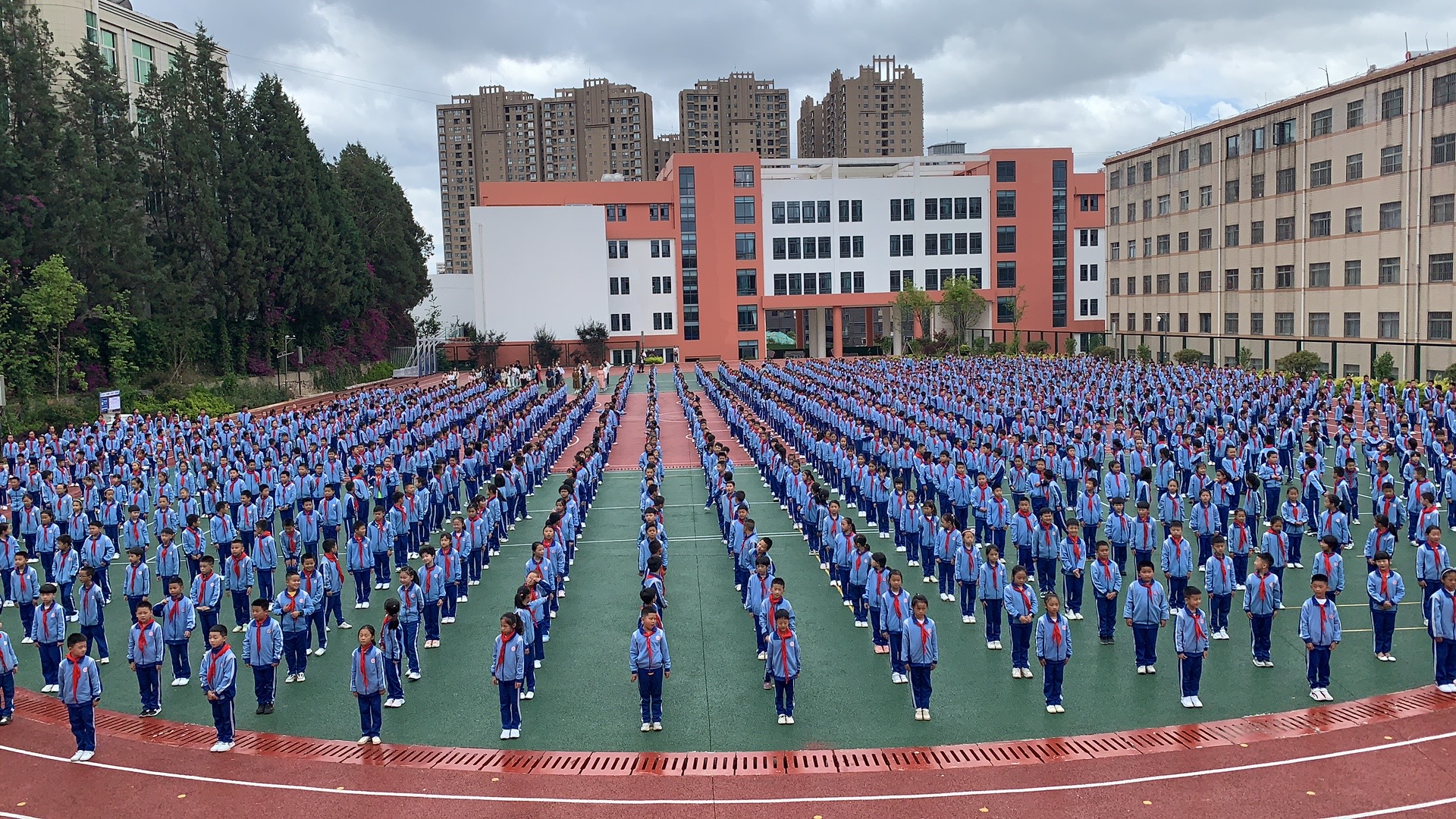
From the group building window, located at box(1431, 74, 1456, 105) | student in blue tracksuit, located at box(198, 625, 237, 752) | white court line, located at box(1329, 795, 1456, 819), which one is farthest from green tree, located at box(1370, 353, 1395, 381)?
student in blue tracksuit, located at box(198, 625, 237, 752)

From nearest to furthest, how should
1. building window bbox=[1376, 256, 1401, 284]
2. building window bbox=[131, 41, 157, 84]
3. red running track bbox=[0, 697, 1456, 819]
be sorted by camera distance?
1. red running track bbox=[0, 697, 1456, 819]
2. building window bbox=[1376, 256, 1401, 284]
3. building window bbox=[131, 41, 157, 84]

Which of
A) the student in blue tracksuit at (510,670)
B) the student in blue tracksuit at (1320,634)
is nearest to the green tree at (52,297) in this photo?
the student in blue tracksuit at (510,670)

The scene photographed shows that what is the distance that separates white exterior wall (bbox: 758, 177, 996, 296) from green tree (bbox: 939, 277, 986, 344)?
2.95 metres

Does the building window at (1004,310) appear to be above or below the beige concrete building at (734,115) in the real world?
below

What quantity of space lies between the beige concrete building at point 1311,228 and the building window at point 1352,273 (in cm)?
5

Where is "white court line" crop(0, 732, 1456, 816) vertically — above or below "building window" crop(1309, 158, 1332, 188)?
below

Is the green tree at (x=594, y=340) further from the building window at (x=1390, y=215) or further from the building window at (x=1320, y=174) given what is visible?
the building window at (x=1390, y=215)

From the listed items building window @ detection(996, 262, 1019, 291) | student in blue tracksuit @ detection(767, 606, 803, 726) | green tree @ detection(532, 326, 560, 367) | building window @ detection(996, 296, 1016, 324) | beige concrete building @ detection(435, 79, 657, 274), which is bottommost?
student in blue tracksuit @ detection(767, 606, 803, 726)

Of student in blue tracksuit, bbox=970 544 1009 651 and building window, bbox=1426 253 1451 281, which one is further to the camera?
building window, bbox=1426 253 1451 281

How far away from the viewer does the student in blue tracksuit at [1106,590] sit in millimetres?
10641

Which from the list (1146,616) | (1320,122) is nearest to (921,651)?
(1146,616)

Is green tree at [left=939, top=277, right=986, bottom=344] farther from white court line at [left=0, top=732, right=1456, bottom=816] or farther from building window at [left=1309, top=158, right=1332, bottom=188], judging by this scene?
white court line at [left=0, top=732, right=1456, bottom=816]

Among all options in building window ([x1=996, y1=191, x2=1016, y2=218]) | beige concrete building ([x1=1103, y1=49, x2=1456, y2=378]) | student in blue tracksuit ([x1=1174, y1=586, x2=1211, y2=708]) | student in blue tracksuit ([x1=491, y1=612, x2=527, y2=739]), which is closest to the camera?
student in blue tracksuit ([x1=491, y1=612, x2=527, y2=739])

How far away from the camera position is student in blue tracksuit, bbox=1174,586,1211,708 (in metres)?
9.09
